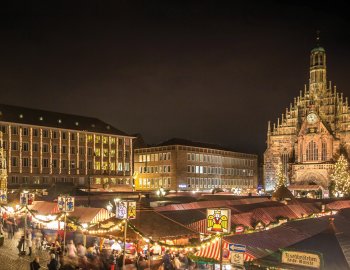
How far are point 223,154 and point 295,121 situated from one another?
2132cm

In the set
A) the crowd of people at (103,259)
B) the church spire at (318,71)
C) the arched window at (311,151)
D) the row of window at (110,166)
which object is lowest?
the crowd of people at (103,259)

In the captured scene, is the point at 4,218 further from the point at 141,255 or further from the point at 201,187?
the point at 201,187

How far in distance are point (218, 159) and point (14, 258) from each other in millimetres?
69221

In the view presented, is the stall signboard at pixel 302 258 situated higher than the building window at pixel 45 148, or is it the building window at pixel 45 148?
the building window at pixel 45 148

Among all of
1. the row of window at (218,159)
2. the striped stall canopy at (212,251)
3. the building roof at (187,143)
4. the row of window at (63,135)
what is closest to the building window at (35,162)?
the row of window at (63,135)

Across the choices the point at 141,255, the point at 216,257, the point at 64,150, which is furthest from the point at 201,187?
the point at 216,257

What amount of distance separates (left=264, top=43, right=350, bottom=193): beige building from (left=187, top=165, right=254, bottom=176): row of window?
47.5 ft

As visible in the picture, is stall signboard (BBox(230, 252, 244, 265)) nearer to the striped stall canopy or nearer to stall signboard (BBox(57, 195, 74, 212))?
the striped stall canopy

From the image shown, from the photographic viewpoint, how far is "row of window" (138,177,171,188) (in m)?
82.1

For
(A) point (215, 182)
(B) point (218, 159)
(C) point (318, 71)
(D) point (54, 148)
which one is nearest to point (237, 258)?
(D) point (54, 148)

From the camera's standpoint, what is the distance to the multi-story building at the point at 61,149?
66.6 meters

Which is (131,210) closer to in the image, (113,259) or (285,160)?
(113,259)

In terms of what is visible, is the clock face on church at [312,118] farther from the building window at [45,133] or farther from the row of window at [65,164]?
the building window at [45,133]

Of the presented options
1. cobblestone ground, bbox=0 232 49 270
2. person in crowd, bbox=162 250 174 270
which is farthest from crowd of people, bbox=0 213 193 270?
Answer: cobblestone ground, bbox=0 232 49 270
